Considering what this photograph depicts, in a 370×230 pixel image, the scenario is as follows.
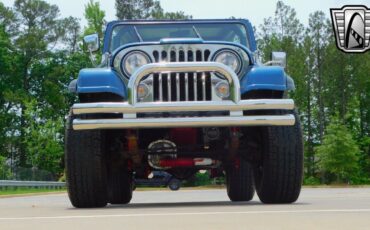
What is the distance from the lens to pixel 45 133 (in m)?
62.0

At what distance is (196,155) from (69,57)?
61.4 metres

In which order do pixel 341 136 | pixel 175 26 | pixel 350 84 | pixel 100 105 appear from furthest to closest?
1. pixel 350 84
2. pixel 341 136
3. pixel 175 26
4. pixel 100 105

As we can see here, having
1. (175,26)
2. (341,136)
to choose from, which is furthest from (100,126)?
(341,136)

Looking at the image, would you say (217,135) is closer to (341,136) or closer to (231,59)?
(231,59)

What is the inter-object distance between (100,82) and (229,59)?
1.52 m

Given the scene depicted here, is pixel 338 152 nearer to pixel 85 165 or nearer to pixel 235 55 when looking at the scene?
pixel 235 55

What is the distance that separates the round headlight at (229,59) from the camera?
9844 mm

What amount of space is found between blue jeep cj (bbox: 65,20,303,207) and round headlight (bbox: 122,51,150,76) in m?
0.01

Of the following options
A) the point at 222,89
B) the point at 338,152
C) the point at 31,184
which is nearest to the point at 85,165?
the point at 222,89

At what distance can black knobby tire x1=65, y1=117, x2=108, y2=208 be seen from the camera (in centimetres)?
973

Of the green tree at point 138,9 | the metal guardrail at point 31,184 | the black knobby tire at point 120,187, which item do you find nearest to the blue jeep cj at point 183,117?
the black knobby tire at point 120,187

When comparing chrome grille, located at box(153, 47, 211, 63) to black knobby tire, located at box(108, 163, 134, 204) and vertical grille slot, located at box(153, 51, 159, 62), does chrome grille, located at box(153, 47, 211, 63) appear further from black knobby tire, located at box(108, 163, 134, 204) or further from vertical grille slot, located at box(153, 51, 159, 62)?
black knobby tire, located at box(108, 163, 134, 204)

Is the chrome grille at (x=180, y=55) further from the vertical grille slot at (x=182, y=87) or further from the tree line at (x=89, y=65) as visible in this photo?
the tree line at (x=89, y=65)

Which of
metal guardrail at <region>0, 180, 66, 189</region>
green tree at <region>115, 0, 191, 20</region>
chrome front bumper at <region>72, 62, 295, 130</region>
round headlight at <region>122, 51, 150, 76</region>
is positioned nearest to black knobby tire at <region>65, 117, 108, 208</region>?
chrome front bumper at <region>72, 62, 295, 130</region>
